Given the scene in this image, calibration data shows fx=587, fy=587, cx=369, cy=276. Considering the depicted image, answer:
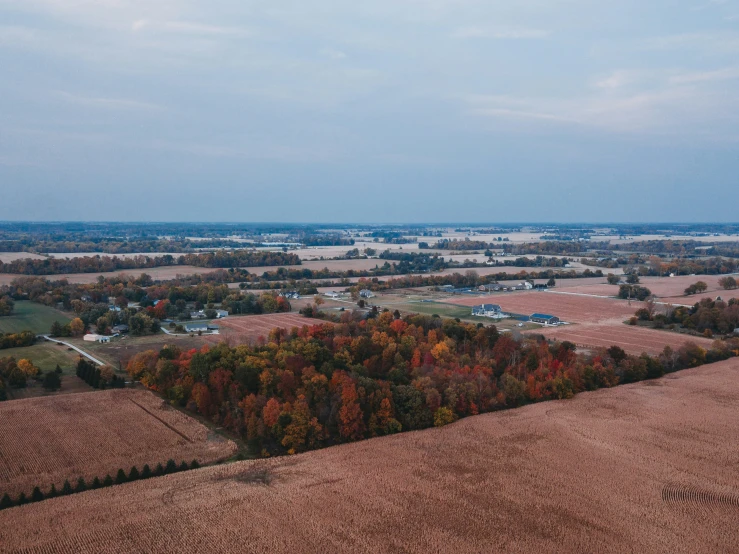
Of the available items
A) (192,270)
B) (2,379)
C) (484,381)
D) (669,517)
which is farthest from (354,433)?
(192,270)

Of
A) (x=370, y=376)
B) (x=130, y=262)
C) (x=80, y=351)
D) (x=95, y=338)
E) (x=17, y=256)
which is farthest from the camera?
(x=17, y=256)

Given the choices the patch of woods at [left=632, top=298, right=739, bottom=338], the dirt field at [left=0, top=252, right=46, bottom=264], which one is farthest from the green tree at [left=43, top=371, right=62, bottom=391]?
the dirt field at [left=0, top=252, right=46, bottom=264]

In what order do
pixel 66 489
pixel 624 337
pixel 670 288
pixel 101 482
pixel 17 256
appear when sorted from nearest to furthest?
pixel 66 489, pixel 101 482, pixel 624 337, pixel 670 288, pixel 17 256

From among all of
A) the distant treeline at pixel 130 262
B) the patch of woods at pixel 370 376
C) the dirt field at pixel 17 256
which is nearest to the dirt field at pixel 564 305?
the patch of woods at pixel 370 376

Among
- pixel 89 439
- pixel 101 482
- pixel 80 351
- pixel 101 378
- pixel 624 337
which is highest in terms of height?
pixel 624 337

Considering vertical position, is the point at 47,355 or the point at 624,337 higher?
the point at 624,337

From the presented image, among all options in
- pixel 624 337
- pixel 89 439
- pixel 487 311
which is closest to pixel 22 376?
pixel 89 439

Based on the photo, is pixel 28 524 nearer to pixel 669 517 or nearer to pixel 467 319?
pixel 669 517

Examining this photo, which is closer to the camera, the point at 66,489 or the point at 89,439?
→ the point at 66,489

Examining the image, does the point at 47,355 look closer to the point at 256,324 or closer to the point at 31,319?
the point at 31,319
